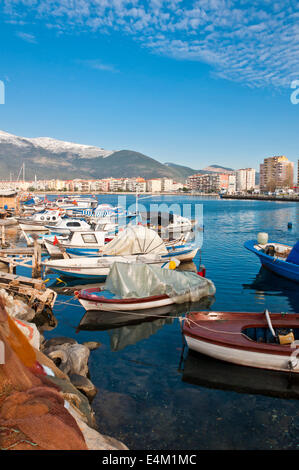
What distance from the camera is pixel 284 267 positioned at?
21797 millimetres

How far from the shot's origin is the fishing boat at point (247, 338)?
404 inches

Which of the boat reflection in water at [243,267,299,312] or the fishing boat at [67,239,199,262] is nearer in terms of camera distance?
the boat reflection in water at [243,267,299,312]

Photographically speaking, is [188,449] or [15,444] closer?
[15,444]

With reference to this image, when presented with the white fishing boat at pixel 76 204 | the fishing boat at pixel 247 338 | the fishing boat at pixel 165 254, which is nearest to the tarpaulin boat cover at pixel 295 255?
the fishing boat at pixel 165 254

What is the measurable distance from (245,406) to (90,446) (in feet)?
17.0

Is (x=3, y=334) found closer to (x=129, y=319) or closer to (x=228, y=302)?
(x=129, y=319)

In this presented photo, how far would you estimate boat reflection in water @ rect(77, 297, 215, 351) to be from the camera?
13.6 m

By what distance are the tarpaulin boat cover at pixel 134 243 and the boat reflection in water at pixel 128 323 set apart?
20.0 feet

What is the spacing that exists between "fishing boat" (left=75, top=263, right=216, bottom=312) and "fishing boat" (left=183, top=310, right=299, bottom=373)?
3.74m

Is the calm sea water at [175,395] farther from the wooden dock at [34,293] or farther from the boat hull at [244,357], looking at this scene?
the wooden dock at [34,293]

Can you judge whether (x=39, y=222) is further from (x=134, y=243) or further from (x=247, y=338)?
(x=247, y=338)

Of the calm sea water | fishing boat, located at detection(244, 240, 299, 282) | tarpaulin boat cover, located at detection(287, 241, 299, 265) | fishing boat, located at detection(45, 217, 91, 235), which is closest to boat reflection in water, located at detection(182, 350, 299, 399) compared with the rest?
the calm sea water

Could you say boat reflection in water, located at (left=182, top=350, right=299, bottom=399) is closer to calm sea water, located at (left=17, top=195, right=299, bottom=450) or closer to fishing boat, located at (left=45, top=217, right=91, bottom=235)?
calm sea water, located at (left=17, top=195, right=299, bottom=450)
